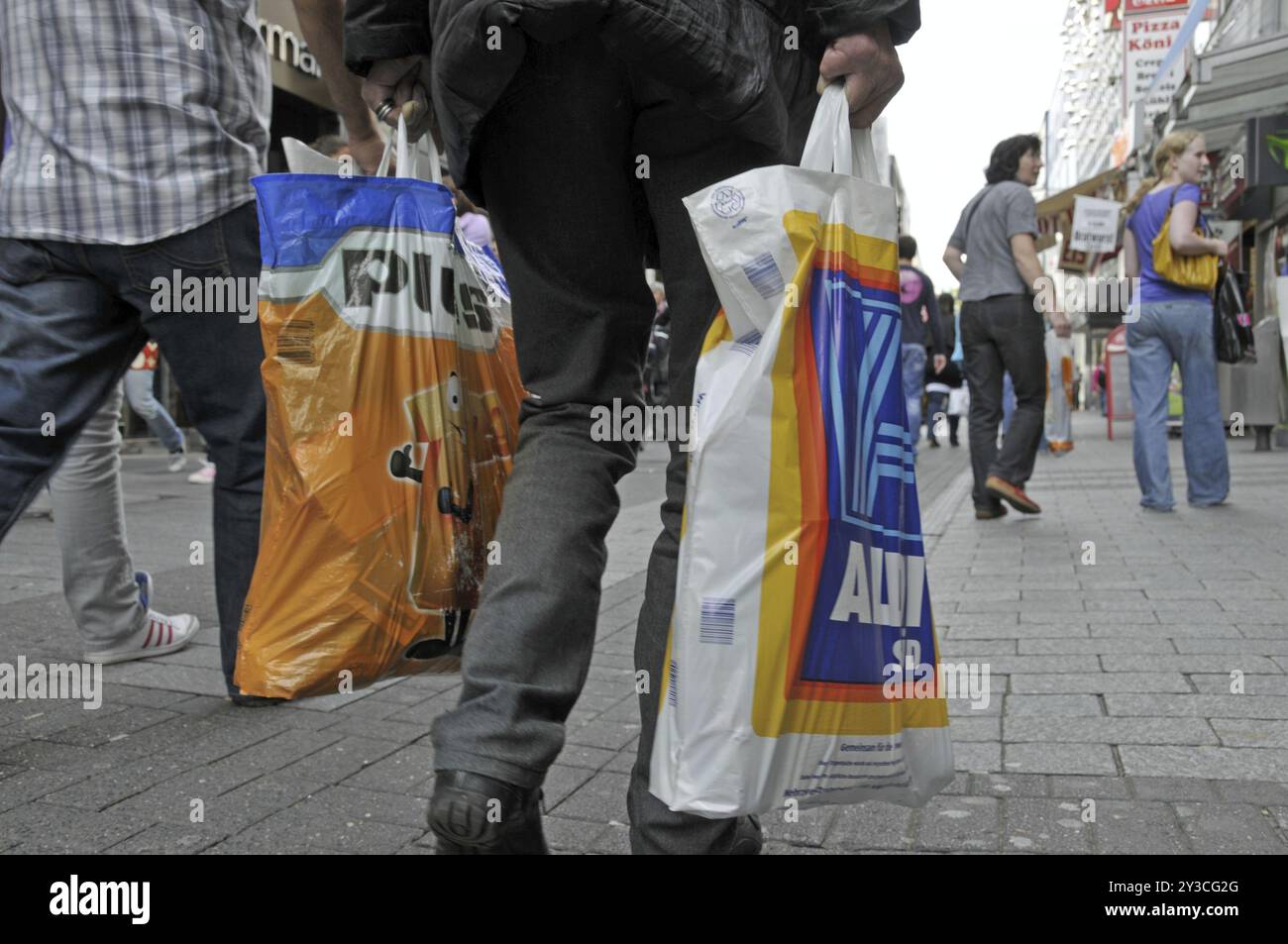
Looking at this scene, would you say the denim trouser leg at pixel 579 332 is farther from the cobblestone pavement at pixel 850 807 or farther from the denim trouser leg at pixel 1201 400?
the denim trouser leg at pixel 1201 400

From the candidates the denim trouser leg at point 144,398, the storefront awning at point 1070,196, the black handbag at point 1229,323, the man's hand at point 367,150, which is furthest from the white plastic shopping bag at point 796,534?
the storefront awning at point 1070,196

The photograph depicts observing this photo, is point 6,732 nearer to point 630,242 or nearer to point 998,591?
point 630,242

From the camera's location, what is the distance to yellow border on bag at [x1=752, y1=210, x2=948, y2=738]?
1.48m

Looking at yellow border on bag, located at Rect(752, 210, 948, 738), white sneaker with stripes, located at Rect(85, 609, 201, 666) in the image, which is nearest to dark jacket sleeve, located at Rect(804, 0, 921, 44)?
yellow border on bag, located at Rect(752, 210, 948, 738)

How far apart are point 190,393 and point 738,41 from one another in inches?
64.3

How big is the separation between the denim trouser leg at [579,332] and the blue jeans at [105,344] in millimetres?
1095

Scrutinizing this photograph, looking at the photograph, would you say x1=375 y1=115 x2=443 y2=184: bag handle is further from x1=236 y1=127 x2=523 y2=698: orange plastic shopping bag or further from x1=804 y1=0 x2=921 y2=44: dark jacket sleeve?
x1=804 y1=0 x2=921 y2=44: dark jacket sleeve

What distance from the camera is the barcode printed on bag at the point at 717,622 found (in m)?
1.48

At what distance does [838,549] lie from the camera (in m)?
1.54

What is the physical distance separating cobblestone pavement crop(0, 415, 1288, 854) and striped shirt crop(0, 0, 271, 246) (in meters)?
1.10

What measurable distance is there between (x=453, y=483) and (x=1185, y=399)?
5.75m

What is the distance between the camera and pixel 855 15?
160cm

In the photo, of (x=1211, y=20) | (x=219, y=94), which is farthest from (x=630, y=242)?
(x=1211, y=20)
